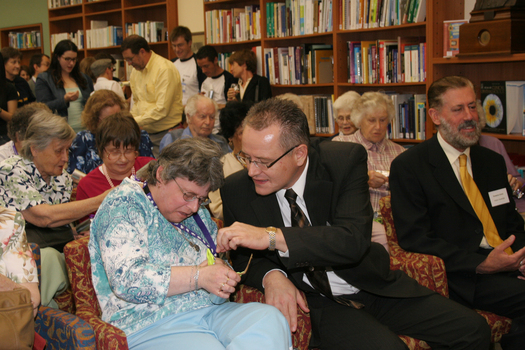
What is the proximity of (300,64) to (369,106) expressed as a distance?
6.83ft

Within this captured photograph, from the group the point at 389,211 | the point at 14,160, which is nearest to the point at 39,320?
the point at 14,160

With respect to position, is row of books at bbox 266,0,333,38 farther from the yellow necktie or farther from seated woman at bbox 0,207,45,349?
seated woman at bbox 0,207,45,349


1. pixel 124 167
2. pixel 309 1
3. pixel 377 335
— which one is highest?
pixel 309 1

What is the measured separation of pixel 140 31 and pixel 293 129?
20.6ft

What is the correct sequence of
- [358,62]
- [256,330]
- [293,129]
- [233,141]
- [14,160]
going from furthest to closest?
[358,62], [233,141], [14,160], [293,129], [256,330]

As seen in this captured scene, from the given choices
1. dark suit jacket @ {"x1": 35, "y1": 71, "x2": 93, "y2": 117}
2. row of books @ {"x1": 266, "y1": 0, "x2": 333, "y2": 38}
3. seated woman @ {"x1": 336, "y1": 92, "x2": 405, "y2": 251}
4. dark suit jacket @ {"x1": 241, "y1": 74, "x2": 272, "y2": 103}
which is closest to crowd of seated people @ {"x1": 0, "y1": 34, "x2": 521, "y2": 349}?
seated woman @ {"x1": 336, "y1": 92, "x2": 405, "y2": 251}

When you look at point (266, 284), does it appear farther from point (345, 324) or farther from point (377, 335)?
point (377, 335)

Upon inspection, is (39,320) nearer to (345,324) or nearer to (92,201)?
(92,201)

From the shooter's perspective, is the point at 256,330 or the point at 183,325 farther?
the point at 183,325

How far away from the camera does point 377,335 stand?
1.96 m

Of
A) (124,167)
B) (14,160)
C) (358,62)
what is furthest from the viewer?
(358,62)

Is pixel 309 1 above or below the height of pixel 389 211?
above

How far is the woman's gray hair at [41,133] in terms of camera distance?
2.60 m

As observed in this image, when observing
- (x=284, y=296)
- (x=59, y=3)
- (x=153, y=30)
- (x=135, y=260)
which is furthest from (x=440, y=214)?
(x=59, y=3)
